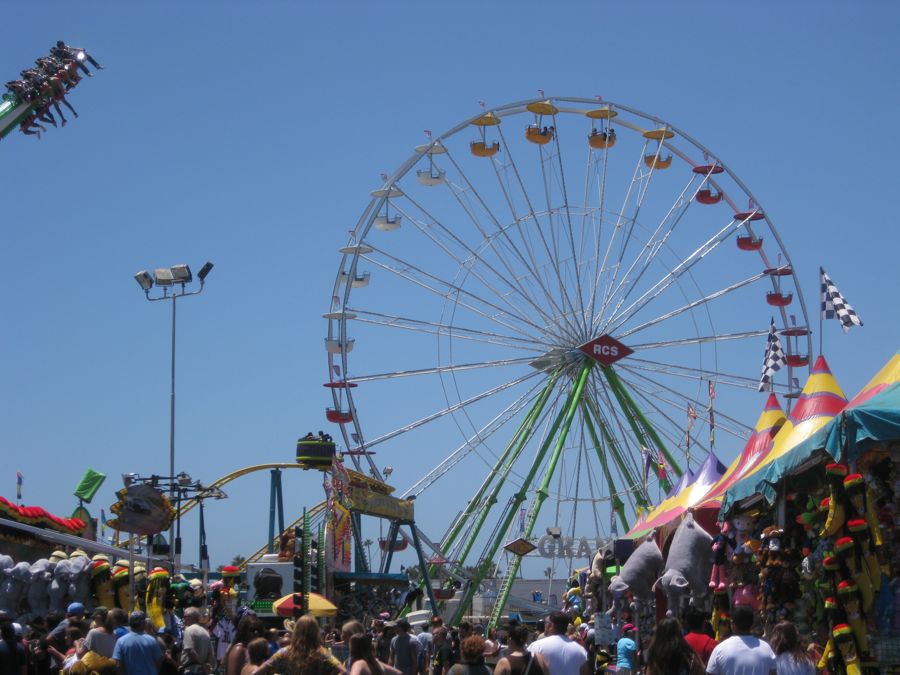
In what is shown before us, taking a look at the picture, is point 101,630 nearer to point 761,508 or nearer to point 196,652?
point 196,652

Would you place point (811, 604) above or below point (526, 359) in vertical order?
below

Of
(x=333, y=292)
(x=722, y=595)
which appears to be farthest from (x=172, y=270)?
(x=722, y=595)

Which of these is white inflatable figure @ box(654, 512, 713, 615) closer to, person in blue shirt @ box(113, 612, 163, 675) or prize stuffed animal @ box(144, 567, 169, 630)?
person in blue shirt @ box(113, 612, 163, 675)

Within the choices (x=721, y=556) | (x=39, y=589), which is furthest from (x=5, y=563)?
(x=721, y=556)

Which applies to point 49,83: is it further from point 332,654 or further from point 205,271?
point 332,654

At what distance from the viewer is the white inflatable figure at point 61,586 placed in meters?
17.5

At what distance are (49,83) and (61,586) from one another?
14411 mm

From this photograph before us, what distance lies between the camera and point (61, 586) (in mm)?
17562

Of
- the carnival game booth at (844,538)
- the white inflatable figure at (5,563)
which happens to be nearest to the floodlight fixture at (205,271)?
the white inflatable figure at (5,563)

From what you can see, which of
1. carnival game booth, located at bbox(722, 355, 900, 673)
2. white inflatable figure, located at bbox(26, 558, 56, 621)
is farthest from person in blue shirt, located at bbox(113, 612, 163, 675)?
white inflatable figure, located at bbox(26, 558, 56, 621)

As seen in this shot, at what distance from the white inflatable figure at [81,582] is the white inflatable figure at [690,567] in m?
8.25

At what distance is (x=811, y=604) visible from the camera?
33.0ft

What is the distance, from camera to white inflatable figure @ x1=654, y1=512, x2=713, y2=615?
12.4 meters

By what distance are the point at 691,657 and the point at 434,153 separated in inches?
877
